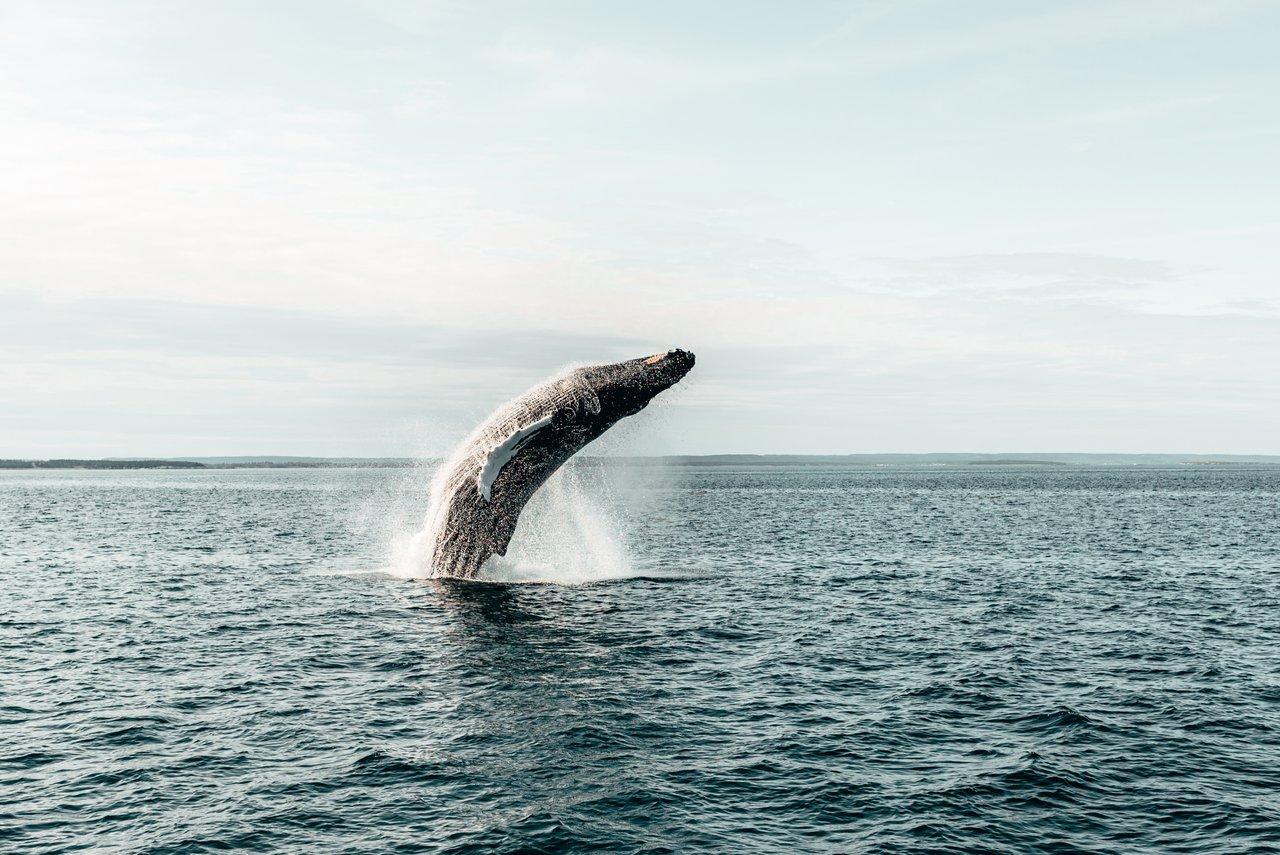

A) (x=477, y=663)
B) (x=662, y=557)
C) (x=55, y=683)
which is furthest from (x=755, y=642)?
(x=662, y=557)

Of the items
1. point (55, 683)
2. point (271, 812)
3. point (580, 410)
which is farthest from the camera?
point (580, 410)

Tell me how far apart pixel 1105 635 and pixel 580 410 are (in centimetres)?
1557

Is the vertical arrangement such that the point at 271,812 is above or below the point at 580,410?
below

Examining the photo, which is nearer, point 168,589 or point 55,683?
point 55,683

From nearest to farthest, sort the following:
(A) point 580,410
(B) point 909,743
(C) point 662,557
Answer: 1. (B) point 909,743
2. (A) point 580,410
3. (C) point 662,557

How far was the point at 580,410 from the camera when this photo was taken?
24344 millimetres

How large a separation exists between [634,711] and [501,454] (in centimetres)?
896

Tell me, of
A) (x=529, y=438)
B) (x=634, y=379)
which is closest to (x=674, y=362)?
(x=634, y=379)

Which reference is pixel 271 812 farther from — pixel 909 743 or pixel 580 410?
pixel 580 410

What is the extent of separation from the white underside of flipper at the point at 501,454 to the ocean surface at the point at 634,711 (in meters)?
3.66

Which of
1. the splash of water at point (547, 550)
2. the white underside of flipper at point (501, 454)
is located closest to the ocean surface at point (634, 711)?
the splash of water at point (547, 550)

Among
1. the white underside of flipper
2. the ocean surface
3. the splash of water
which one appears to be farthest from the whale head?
the ocean surface

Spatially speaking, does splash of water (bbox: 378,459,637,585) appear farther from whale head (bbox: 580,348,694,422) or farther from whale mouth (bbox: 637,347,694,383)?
whale mouth (bbox: 637,347,694,383)

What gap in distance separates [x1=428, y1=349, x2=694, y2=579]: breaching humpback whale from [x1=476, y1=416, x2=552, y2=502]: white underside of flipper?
0.03m
